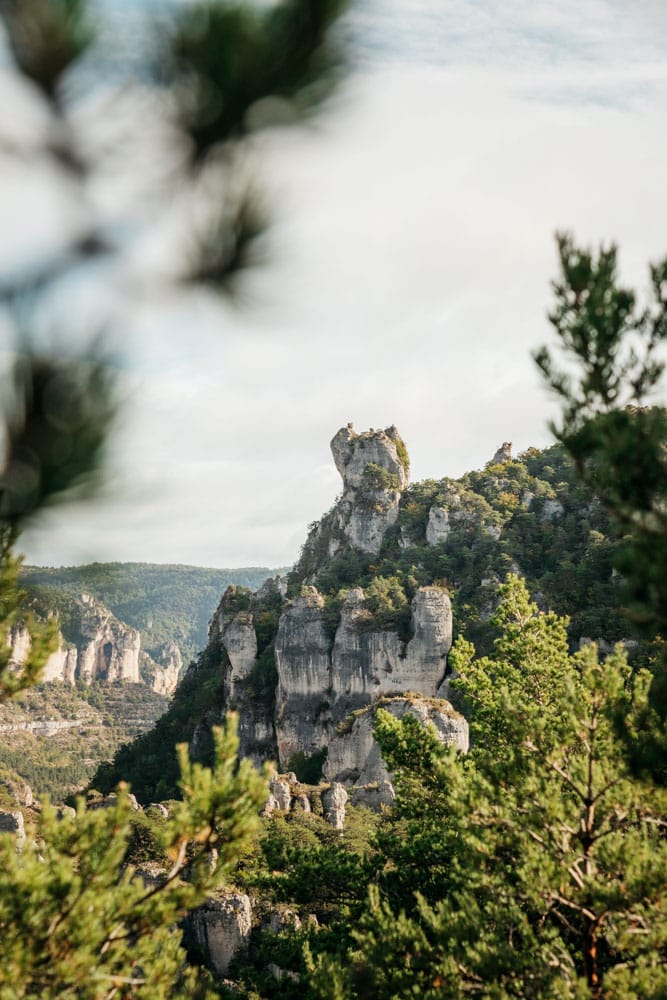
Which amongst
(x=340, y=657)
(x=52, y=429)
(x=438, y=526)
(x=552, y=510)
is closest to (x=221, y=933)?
(x=340, y=657)

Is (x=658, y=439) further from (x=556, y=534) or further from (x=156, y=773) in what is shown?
(x=156, y=773)

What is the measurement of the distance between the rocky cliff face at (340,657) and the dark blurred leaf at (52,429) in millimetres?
27201

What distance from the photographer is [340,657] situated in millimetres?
38750

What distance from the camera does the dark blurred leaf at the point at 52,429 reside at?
10.3 ft

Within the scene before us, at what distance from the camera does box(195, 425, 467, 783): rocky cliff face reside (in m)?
36.2

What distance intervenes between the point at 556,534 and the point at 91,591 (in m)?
39.8

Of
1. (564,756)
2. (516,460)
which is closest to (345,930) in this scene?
(564,756)

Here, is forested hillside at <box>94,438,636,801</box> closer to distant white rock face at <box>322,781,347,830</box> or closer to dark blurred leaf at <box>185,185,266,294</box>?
distant white rock face at <box>322,781,347,830</box>

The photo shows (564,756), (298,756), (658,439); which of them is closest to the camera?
(658,439)

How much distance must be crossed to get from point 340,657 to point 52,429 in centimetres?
3649

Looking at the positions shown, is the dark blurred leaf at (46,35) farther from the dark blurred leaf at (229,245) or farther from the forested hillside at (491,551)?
the forested hillside at (491,551)

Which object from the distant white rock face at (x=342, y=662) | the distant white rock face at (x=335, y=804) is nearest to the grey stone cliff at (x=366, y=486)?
the distant white rock face at (x=342, y=662)

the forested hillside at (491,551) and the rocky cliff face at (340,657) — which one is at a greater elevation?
the forested hillside at (491,551)

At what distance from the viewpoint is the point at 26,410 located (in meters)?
3.22
